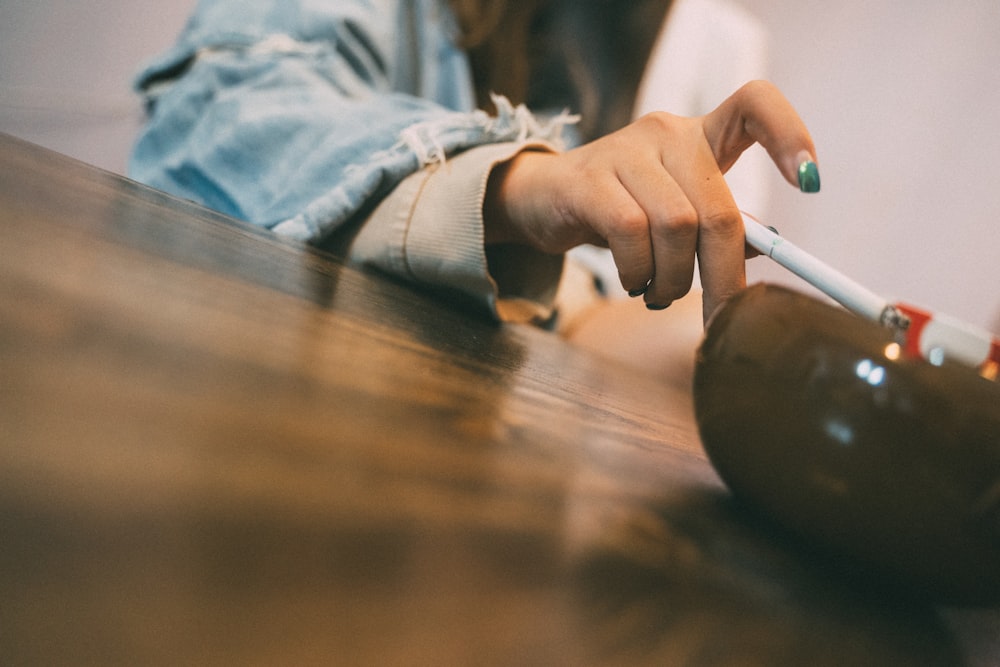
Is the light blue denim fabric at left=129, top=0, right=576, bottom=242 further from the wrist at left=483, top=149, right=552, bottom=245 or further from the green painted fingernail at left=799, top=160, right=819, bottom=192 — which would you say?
the green painted fingernail at left=799, top=160, right=819, bottom=192

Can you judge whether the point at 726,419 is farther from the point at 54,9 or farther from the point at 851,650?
the point at 54,9

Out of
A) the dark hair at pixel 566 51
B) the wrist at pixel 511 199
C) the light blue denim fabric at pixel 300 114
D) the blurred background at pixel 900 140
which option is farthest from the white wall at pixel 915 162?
the wrist at pixel 511 199

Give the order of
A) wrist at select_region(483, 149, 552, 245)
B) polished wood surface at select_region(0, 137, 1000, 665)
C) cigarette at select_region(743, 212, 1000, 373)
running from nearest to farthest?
1. polished wood surface at select_region(0, 137, 1000, 665)
2. cigarette at select_region(743, 212, 1000, 373)
3. wrist at select_region(483, 149, 552, 245)

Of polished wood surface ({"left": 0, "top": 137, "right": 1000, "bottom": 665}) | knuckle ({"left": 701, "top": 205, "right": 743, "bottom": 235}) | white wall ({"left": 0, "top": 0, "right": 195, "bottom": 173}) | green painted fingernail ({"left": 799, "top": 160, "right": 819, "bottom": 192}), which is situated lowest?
white wall ({"left": 0, "top": 0, "right": 195, "bottom": 173})

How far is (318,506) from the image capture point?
74 millimetres

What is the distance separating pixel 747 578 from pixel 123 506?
105 millimetres

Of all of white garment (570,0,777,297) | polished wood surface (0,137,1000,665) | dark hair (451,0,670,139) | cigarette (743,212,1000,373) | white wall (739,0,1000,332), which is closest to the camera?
polished wood surface (0,137,1000,665)

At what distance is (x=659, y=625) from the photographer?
0.09m

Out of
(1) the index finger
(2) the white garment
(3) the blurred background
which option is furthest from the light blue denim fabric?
(3) the blurred background

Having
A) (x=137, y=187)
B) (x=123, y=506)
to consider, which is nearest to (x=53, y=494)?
(x=123, y=506)

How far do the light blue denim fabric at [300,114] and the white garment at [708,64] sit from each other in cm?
43

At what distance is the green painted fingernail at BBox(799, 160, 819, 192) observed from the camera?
0.73 ft

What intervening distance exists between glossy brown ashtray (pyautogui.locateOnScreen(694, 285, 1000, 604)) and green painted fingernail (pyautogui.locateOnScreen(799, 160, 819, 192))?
81 mm

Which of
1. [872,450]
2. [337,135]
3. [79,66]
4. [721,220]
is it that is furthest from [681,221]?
[79,66]
